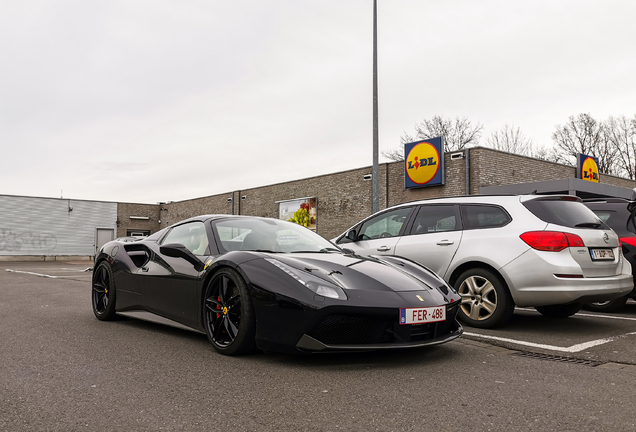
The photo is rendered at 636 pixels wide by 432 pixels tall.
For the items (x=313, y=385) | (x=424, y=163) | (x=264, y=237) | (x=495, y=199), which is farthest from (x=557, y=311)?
(x=424, y=163)

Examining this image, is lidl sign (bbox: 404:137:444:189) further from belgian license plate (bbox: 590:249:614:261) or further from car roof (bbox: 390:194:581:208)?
belgian license plate (bbox: 590:249:614:261)

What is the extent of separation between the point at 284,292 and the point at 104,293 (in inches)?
135

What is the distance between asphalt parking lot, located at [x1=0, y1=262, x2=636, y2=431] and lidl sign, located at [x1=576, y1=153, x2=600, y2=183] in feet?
71.5

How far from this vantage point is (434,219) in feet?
21.9

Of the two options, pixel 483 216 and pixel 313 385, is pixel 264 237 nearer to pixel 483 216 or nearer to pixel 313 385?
pixel 313 385

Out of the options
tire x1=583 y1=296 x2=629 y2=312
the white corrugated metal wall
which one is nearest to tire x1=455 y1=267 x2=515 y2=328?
tire x1=583 y1=296 x2=629 y2=312

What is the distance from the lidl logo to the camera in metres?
24.9

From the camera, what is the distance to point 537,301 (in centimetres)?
544

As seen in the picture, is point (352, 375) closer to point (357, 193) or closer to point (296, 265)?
point (296, 265)

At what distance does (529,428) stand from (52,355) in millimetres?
3609

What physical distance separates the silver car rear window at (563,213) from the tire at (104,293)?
4728mm

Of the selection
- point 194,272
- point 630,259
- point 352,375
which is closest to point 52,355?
point 194,272

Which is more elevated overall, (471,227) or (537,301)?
(471,227)

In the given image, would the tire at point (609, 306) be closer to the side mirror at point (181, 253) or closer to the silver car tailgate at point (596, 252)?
the silver car tailgate at point (596, 252)
